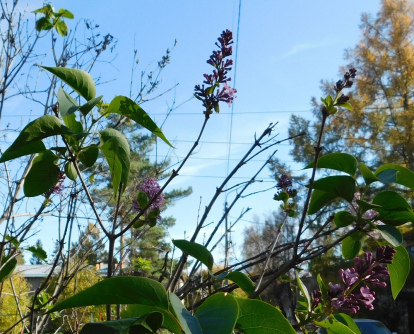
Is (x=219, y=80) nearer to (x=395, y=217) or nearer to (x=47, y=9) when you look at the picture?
(x=395, y=217)

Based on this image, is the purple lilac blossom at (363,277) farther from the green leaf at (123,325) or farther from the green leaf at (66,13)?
the green leaf at (66,13)

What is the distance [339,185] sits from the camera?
68 cm

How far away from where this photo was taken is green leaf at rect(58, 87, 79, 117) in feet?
1.83

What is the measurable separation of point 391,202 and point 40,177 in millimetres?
517

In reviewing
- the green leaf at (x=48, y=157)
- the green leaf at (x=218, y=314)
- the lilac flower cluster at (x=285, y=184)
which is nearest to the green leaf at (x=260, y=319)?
the green leaf at (x=218, y=314)

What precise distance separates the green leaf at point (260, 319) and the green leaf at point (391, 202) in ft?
1.10

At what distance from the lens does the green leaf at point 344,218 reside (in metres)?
0.69

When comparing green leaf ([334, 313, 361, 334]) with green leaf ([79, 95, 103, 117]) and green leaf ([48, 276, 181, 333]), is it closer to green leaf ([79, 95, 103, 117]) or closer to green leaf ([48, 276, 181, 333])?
green leaf ([48, 276, 181, 333])

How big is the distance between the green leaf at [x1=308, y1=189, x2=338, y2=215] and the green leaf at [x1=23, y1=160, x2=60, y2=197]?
40 cm

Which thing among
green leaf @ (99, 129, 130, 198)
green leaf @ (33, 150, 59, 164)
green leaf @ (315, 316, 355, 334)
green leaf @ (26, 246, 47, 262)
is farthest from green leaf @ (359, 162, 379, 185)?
green leaf @ (26, 246, 47, 262)

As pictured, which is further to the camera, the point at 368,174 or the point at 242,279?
the point at 368,174

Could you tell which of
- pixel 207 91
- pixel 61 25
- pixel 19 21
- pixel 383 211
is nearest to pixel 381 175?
pixel 383 211

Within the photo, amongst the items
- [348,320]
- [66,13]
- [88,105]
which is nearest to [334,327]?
[348,320]

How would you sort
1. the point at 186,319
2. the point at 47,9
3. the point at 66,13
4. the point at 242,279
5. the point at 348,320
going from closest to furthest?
the point at 186,319 < the point at 242,279 < the point at 348,320 < the point at 66,13 < the point at 47,9
